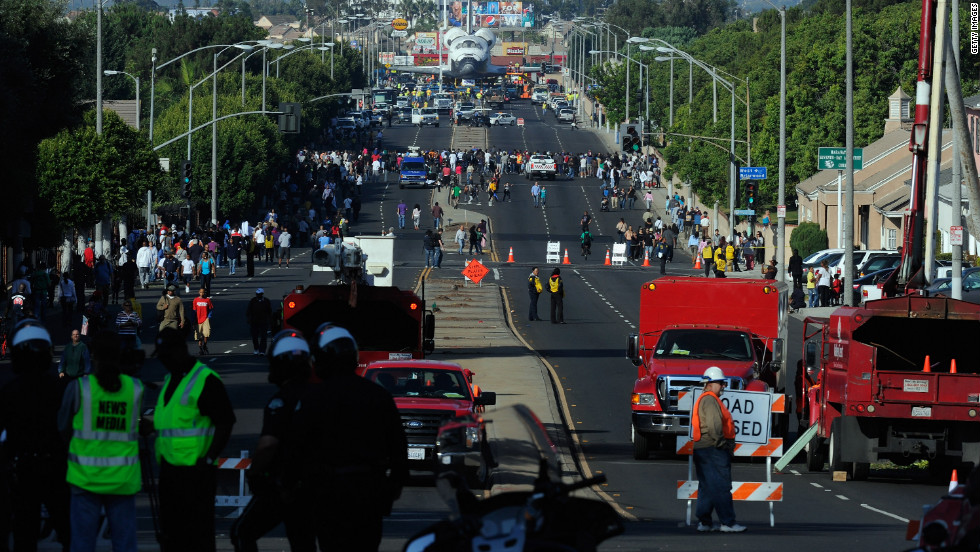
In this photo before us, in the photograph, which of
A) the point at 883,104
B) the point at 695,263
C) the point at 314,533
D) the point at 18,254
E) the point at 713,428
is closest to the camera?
the point at 314,533

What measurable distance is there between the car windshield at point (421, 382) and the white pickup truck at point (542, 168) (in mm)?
84281


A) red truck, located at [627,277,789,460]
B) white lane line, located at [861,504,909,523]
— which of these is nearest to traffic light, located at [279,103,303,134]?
red truck, located at [627,277,789,460]

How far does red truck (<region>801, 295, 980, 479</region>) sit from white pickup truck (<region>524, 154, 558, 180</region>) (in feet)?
273

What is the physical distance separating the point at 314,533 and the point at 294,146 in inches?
3703

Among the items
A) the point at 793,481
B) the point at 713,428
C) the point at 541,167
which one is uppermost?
the point at 541,167

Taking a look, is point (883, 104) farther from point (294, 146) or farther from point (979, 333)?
point (979, 333)

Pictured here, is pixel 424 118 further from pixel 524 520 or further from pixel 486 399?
pixel 524 520

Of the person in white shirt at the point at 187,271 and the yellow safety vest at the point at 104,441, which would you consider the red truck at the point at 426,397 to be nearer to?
the yellow safety vest at the point at 104,441

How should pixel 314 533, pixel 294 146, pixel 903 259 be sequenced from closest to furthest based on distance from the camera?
pixel 314 533, pixel 903 259, pixel 294 146

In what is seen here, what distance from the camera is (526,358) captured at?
34.5m

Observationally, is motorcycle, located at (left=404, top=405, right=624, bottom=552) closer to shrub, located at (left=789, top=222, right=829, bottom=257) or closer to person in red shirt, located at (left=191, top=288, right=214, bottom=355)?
person in red shirt, located at (left=191, top=288, right=214, bottom=355)

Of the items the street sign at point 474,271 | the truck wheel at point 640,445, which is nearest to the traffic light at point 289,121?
the street sign at point 474,271

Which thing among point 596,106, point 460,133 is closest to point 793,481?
point 460,133

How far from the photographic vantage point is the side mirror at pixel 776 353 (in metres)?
23.5
